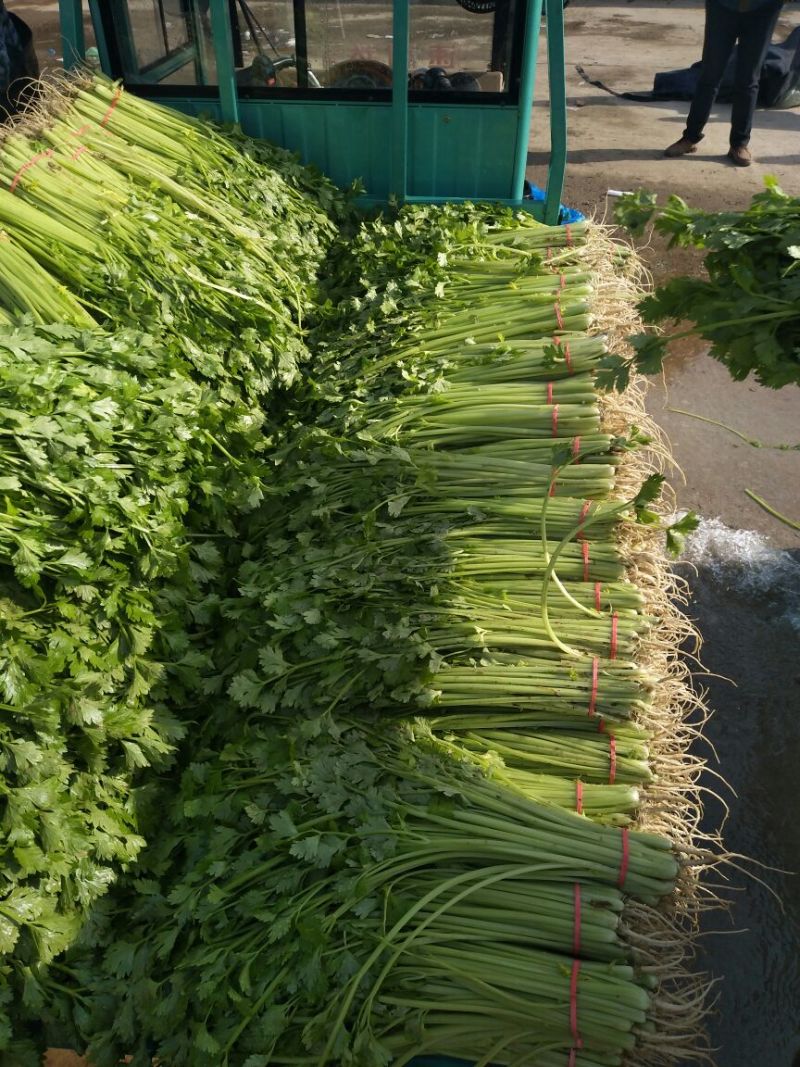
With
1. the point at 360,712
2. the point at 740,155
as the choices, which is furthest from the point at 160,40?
the point at 740,155

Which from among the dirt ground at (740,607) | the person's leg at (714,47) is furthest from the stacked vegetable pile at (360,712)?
the person's leg at (714,47)

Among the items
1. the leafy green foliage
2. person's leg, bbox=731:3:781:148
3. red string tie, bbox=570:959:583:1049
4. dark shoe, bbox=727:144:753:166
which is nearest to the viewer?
red string tie, bbox=570:959:583:1049

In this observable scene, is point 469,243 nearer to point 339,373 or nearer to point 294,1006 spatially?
point 339,373

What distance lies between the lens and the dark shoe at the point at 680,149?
33.3ft

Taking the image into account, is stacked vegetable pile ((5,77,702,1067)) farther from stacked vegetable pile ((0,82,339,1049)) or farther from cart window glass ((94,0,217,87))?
cart window glass ((94,0,217,87))

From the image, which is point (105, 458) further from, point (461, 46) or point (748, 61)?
point (748, 61)

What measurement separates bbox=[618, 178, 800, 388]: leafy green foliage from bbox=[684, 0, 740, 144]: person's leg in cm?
800

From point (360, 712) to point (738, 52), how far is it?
9.81m

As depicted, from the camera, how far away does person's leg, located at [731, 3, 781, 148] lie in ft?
28.0

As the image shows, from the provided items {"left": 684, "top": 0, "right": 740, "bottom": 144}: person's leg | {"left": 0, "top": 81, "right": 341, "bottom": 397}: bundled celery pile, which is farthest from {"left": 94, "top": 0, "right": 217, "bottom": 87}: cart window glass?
{"left": 684, "top": 0, "right": 740, "bottom": 144}: person's leg

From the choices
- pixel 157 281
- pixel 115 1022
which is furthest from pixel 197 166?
pixel 115 1022

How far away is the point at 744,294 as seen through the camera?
7.43 ft

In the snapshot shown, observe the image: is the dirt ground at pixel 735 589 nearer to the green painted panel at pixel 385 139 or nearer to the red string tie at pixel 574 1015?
the red string tie at pixel 574 1015

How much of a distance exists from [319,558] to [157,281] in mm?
1723
